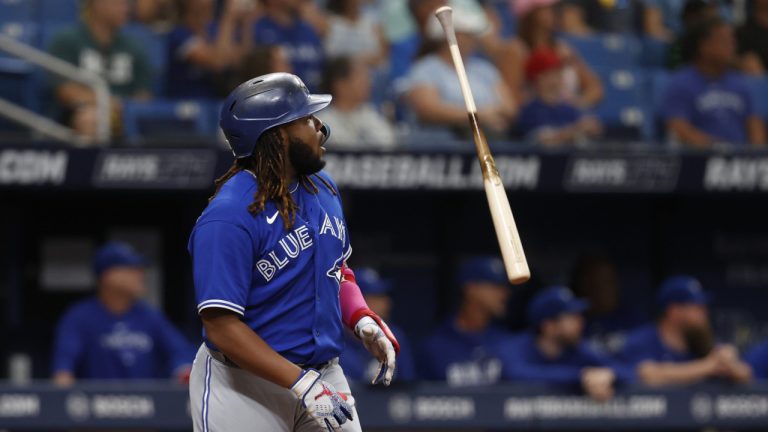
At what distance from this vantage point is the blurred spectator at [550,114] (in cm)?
815

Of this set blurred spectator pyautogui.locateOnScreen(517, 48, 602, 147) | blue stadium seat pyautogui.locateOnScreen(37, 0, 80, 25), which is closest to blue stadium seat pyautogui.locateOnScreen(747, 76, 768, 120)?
blurred spectator pyautogui.locateOnScreen(517, 48, 602, 147)

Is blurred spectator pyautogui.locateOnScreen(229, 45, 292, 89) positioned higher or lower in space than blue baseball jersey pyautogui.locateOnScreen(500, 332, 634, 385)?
higher

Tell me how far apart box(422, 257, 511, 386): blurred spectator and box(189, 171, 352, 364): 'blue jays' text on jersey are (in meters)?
3.60

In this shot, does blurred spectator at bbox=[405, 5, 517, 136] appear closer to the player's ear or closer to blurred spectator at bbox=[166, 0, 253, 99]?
blurred spectator at bbox=[166, 0, 253, 99]

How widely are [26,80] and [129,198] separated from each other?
115 centimetres

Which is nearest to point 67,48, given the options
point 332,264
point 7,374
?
point 7,374

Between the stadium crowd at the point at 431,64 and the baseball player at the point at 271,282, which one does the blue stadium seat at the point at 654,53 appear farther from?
the baseball player at the point at 271,282

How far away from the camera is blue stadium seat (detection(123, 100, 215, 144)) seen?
7676 millimetres

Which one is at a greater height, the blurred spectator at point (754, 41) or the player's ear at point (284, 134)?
the blurred spectator at point (754, 41)

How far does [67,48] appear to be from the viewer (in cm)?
788

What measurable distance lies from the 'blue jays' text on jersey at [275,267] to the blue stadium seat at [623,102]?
482cm

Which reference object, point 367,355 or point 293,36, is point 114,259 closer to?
point 367,355

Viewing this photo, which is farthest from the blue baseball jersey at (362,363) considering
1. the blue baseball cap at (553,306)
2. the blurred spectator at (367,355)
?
the blue baseball cap at (553,306)

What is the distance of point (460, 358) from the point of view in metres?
7.54
